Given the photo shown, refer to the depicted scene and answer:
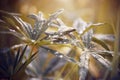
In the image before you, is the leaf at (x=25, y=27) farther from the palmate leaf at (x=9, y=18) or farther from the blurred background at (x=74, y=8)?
the blurred background at (x=74, y=8)

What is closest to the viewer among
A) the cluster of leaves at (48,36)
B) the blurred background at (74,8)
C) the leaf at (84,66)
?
the leaf at (84,66)

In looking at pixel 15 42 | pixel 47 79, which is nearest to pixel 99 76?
pixel 47 79

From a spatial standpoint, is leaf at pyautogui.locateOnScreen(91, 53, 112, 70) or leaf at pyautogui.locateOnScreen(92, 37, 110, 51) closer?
leaf at pyautogui.locateOnScreen(91, 53, 112, 70)

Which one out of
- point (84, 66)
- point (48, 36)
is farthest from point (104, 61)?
point (48, 36)

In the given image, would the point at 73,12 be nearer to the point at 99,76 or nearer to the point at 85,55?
the point at 99,76

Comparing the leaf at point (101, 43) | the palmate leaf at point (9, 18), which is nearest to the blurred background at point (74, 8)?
the palmate leaf at point (9, 18)

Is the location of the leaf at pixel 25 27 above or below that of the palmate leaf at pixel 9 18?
below

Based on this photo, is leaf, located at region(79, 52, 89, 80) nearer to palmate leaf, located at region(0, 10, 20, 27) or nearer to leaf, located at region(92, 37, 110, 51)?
leaf, located at region(92, 37, 110, 51)

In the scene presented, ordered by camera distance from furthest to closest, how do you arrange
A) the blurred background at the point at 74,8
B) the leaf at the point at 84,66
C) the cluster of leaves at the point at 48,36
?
the blurred background at the point at 74,8
the cluster of leaves at the point at 48,36
the leaf at the point at 84,66

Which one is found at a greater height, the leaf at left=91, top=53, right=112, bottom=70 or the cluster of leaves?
the cluster of leaves

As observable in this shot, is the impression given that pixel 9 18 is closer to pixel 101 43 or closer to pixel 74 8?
pixel 101 43

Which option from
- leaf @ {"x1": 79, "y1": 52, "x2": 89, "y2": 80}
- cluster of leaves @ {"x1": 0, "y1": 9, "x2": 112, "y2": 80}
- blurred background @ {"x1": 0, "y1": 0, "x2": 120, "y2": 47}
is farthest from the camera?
blurred background @ {"x1": 0, "y1": 0, "x2": 120, "y2": 47}

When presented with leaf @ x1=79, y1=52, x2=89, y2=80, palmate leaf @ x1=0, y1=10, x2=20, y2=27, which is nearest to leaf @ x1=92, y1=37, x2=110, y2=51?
leaf @ x1=79, y1=52, x2=89, y2=80

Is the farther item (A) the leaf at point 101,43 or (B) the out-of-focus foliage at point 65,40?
(A) the leaf at point 101,43
